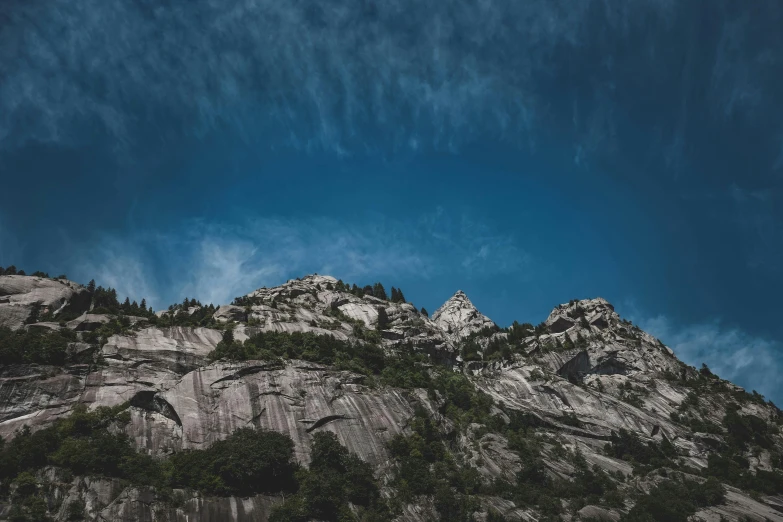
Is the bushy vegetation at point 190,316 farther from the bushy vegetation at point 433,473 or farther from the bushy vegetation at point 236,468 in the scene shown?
the bushy vegetation at point 433,473

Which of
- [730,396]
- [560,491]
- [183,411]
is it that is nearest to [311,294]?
[183,411]

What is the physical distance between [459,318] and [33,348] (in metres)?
126

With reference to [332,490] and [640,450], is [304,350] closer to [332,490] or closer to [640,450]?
[332,490]

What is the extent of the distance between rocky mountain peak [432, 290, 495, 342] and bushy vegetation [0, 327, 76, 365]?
352ft

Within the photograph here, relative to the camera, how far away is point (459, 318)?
6796 inches

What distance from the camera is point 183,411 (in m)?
65.7

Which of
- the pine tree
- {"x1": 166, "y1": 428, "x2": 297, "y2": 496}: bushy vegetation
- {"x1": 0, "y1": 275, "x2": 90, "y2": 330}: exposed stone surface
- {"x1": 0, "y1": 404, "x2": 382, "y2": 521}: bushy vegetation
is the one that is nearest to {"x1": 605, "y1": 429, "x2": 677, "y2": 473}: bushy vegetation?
{"x1": 0, "y1": 404, "x2": 382, "y2": 521}: bushy vegetation

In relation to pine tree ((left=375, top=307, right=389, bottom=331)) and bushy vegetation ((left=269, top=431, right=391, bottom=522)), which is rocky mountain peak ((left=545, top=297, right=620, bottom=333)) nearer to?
pine tree ((left=375, top=307, right=389, bottom=331))

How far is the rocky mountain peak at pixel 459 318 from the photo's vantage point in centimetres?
16552

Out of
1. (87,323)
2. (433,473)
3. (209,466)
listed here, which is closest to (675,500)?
(433,473)

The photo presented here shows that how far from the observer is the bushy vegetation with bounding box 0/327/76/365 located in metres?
65.4

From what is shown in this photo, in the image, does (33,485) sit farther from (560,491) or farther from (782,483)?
(782,483)

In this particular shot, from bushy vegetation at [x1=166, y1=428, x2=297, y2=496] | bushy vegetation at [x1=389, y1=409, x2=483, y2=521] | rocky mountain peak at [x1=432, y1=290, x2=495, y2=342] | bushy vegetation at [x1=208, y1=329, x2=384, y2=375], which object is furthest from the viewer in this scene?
rocky mountain peak at [x1=432, y1=290, x2=495, y2=342]

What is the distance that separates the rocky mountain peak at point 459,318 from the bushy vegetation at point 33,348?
352ft
